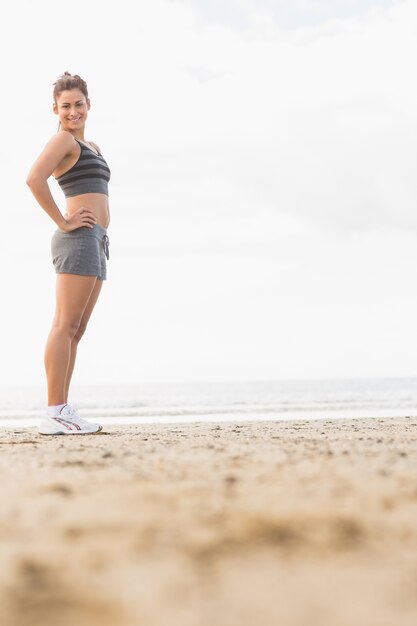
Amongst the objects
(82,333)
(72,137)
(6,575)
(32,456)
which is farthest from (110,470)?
(72,137)

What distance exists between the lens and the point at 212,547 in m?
1.50

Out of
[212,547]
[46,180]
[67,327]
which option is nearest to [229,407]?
[67,327]

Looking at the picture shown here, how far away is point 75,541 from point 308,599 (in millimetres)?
563

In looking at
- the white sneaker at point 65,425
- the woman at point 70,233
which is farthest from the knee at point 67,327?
the white sneaker at point 65,425

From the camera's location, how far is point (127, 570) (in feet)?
4.50

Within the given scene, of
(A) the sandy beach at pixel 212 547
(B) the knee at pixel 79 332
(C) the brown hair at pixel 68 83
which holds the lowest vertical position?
(A) the sandy beach at pixel 212 547

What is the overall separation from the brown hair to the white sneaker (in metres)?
2.24

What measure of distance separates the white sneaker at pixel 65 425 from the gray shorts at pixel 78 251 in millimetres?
960

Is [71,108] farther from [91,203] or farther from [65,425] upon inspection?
[65,425]

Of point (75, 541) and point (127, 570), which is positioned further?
point (75, 541)

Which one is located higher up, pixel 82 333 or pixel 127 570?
pixel 82 333

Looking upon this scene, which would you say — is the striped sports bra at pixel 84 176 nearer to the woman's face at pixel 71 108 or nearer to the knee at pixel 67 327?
the woman's face at pixel 71 108

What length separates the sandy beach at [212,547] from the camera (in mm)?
1226

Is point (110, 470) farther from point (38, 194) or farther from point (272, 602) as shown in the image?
point (38, 194)
